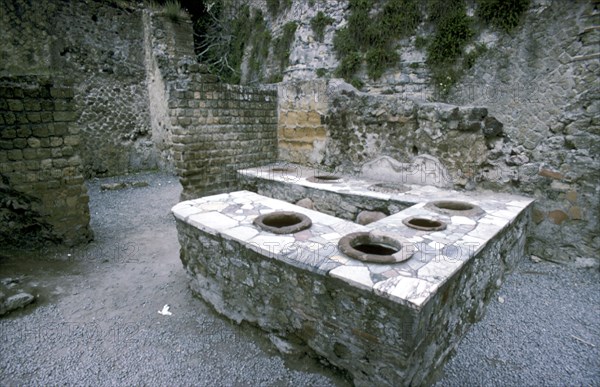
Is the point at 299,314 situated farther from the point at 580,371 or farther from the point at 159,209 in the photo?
the point at 159,209

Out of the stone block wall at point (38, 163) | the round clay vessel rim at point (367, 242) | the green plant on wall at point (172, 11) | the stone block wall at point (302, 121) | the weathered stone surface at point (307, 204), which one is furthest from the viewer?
the green plant on wall at point (172, 11)

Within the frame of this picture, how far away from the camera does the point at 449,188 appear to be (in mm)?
4758

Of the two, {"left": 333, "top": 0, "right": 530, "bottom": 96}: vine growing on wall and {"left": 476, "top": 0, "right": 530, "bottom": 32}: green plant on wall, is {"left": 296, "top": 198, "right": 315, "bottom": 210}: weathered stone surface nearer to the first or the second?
{"left": 333, "top": 0, "right": 530, "bottom": 96}: vine growing on wall

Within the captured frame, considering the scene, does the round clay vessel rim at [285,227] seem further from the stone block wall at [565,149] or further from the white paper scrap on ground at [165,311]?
the stone block wall at [565,149]

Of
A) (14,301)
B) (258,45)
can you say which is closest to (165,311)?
(14,301)

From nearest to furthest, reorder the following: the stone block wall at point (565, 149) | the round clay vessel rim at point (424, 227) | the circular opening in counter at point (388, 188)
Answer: the round clay vessel rim at point (424, 227), the stone block wall at point (565, 149), the circular opening in counter at point (388, 188)

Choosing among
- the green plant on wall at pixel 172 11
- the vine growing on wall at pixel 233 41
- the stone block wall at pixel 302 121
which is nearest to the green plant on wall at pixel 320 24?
the vine growing on wall at pixel 233 41

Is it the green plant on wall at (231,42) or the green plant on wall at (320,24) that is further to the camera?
the green plant on wall at (231,42)

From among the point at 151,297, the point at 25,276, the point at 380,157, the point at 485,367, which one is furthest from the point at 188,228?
the point at 380,157

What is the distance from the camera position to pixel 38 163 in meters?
4.22

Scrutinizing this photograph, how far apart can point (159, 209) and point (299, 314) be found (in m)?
4.99

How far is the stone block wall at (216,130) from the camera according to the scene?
5734mm

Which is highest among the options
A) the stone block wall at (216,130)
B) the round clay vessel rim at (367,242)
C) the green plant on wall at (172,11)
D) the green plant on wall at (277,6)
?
the green plant on wall at (277,6)

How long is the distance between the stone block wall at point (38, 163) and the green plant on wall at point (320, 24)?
6990 millimetres
